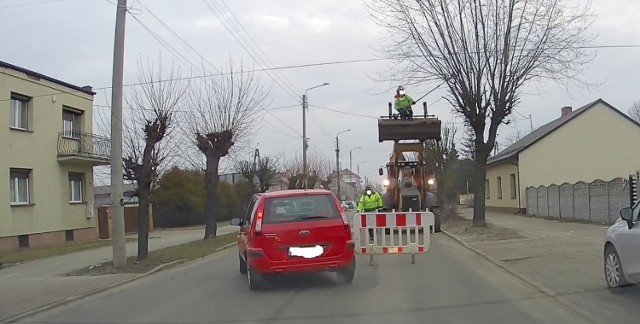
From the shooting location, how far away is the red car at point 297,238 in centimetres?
1065

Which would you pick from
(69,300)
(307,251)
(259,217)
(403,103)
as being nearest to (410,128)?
(403,103)

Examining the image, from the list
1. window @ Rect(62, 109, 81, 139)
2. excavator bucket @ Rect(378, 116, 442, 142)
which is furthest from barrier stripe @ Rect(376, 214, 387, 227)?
window @ Rect(62, 109, 81, 139)

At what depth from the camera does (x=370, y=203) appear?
21.4 meters

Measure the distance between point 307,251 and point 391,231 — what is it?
3.01 meters

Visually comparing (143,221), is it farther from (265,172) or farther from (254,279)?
(265,172)

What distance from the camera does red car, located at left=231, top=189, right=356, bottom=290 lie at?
34.9 feet

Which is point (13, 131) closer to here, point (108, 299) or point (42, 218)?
point (42, 218)

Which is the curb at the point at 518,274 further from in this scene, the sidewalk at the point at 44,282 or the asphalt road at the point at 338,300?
the sidewalk at the point at 44,282

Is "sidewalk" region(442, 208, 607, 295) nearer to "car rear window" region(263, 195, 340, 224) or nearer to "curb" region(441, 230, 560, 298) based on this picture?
"curb" region(441, 230, 560, 298)

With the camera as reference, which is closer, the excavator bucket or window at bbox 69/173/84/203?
the excavator bucket

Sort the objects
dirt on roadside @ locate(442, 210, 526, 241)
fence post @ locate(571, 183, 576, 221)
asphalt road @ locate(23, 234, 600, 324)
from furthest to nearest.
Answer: fence post @ locate(571, 183, 576, 221)
dirt on roadside @ locate(442, 210, 526, 241)
asphalt road @ locate(23, 234, 600, 324)

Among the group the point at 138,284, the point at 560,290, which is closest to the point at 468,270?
the point at 560,290

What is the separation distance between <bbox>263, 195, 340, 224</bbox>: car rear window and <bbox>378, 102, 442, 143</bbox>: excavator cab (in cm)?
881

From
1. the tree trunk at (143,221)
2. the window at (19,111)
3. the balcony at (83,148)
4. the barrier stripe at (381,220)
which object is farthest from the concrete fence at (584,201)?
the window at (19,111)
